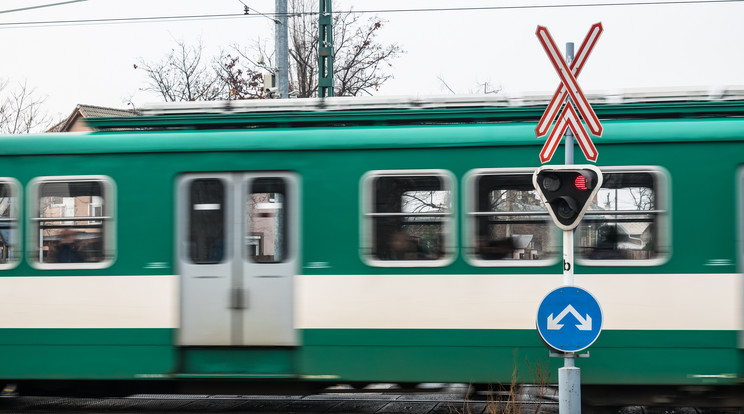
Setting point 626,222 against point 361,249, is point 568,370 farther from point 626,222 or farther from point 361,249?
point 361,249

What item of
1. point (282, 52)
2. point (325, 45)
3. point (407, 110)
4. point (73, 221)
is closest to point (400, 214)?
point (407, 110)

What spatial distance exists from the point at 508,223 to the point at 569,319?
198 centimetres

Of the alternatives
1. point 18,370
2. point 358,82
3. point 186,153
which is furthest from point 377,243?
point 358,82

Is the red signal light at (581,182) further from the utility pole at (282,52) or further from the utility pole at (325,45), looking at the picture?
the utility pole at (325,45)

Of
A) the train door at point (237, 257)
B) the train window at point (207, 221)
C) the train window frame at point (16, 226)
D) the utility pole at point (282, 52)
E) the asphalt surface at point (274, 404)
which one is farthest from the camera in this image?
the utility pole at point (282, 52)

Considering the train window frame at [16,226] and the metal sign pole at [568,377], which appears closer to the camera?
the metal sign pole at [568,377]

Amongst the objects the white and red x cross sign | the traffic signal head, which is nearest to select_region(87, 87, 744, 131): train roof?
the white and red x cross sign

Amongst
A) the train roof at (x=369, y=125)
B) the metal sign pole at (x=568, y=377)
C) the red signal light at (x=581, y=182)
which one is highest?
the train roof at (x=369, y=125)

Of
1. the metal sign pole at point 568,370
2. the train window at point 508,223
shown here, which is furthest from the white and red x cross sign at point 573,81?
the train window at point 508,223

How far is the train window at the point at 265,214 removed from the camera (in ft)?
28.4

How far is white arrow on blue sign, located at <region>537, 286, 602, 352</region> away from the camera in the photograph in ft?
20.9

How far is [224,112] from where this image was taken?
30.0 feet

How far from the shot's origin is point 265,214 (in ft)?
28.6

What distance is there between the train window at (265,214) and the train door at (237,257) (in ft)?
0.03
